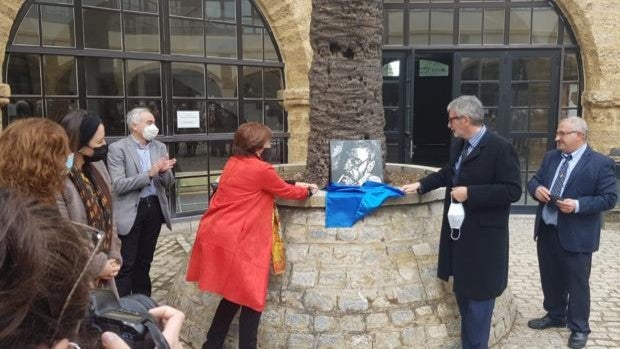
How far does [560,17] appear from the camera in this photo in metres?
8.90

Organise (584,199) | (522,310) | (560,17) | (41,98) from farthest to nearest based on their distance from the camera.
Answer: (560,17)
(41,98)
(522,310)
(584,199)

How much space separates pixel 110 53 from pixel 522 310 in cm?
597

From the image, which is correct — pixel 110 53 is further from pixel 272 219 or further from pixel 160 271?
pixel 272 219

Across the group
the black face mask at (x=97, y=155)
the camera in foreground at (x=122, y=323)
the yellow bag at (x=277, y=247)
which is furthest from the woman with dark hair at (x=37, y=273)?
the yellow bag at (x=277, y=247)

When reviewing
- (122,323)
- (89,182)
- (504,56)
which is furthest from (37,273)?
Answer: (504,56)

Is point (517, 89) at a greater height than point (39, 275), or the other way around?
point (517, 89)

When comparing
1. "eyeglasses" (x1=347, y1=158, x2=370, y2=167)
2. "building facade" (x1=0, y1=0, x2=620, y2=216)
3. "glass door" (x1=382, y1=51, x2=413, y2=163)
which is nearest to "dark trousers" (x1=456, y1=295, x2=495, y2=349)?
"eyeglasses" (x1=347, y1=158, x2=370, y2=167)

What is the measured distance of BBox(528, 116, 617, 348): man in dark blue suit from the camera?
398 cm

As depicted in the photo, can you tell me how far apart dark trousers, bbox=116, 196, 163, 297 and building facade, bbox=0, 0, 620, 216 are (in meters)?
3.29

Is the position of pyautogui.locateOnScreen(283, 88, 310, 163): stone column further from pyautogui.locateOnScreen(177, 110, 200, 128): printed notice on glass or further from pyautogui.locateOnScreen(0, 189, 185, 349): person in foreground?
pyautogui.locateOnScreen(0, 189, 185, 349): person in foreground

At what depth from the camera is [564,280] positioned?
14.2 feet

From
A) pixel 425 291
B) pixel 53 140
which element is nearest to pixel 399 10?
pixel 425 291

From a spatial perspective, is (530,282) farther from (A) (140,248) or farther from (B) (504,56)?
(B) (504,56)

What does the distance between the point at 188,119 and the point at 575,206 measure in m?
5.67
